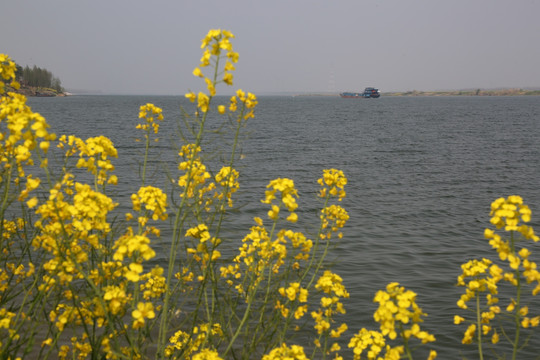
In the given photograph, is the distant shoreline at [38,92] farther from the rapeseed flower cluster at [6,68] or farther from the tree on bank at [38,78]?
the rapeseed flower cluster at [6,68]

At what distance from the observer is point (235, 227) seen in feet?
35.4

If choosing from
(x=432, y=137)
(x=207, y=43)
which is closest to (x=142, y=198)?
(x=207, y=43)

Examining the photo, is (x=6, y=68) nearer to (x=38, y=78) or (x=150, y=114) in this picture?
(x=150, y=114)

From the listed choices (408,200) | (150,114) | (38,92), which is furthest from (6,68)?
(38,92)

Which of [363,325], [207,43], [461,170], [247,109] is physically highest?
[207,43]

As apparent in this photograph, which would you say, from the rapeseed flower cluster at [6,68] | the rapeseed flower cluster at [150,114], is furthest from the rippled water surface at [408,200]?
the rapeseed flower cluster at [6,68]

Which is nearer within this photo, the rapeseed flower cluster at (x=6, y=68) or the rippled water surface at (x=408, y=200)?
the rapeseed flower cluster at (x=6, y=68)

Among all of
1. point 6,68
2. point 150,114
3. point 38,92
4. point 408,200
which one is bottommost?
point 408,200

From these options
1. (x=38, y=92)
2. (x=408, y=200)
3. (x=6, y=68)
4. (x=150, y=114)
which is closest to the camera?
(x=6, y=68)

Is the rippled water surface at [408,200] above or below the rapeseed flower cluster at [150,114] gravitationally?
below

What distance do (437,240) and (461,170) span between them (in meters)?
10.5

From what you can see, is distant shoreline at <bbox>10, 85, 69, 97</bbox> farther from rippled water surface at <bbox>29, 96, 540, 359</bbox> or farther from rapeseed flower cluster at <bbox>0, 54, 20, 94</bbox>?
rapeseed flower cluster at <bbox>0, 54, 20, 94</bbox>

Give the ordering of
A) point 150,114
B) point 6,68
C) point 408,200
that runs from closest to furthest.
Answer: point 6,68 → point 150,114 → point 408,200

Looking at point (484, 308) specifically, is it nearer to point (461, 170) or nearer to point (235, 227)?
point (235, 227)
